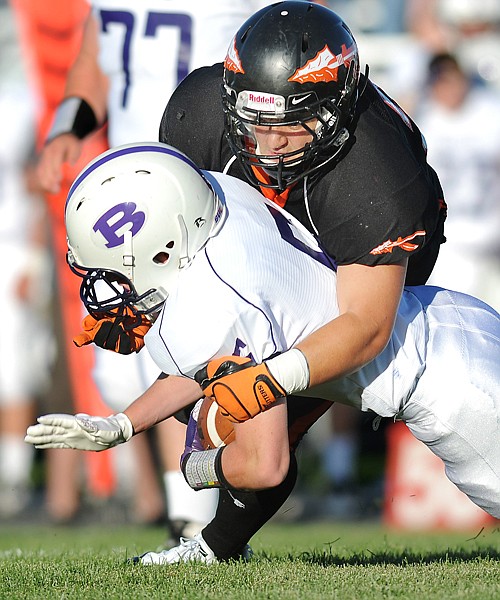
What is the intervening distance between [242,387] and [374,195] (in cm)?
69

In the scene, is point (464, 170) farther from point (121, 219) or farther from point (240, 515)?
point (121, 219)

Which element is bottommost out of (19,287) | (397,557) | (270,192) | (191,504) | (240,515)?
(19,287)

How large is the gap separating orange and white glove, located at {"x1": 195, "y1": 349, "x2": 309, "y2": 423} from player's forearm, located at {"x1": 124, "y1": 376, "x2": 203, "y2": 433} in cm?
55

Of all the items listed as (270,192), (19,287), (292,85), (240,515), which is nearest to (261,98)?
(292,85)

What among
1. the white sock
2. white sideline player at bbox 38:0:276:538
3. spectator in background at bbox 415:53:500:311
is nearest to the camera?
the white sock

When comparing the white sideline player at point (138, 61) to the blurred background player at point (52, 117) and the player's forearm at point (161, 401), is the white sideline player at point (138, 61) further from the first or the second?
the blurred background player at point (52, 117)

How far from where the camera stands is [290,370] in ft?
10.3

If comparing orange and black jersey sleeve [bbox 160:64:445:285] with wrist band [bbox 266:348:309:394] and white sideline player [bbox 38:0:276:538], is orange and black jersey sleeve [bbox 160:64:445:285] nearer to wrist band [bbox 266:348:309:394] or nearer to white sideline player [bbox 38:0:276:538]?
wrist band [bbox 266:348:309:394]

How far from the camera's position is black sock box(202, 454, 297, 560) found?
A: 381 centimetres

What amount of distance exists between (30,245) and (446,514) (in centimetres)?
296

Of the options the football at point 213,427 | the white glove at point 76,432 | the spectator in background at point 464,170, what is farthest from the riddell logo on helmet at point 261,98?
the spectator in background at point 464,170

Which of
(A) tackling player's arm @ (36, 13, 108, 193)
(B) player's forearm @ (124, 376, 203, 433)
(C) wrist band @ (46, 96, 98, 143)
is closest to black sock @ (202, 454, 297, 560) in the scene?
(B) player's forearm @ (124, 376, 203, 433)

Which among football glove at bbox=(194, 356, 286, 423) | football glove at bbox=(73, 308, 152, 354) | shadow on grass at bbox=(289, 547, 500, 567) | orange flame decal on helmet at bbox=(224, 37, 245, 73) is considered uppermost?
orange flame decal on helmet at bbox=(224, 37, 245, 73)

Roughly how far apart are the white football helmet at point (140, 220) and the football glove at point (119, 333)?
0.53ft
